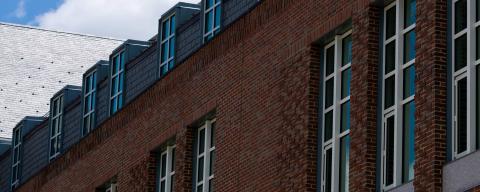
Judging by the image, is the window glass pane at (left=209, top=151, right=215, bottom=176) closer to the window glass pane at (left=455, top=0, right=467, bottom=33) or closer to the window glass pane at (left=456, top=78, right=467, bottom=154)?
the window glass pane at (left=455, top=0, right=467, bottom=33)

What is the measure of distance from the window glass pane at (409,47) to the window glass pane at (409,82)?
207 mm

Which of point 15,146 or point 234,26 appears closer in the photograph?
point 234,26

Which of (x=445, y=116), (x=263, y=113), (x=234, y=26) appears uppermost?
(x=234, y=26)

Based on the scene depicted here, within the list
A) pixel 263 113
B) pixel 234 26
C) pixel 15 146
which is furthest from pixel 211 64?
pixel 15 146

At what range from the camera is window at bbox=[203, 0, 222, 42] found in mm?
40350

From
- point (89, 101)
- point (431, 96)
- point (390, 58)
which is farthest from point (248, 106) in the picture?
point (89, 101)

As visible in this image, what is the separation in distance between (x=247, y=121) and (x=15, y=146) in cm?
2139

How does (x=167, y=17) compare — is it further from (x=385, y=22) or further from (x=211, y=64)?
(x=385, y=22)

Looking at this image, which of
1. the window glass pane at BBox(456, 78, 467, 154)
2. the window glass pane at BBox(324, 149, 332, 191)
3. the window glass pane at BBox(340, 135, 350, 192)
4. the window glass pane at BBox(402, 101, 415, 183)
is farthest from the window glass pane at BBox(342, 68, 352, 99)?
the window glass pane at BBox(456, 78, 467, 154)

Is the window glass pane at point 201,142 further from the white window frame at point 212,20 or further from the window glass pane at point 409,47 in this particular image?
the window glass pane at point 409,47

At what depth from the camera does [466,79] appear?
27.8 m

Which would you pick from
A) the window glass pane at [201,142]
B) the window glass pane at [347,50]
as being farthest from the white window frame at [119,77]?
the window glass pane at [347,50]

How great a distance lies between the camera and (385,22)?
101 feet

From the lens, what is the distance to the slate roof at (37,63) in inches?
2844
